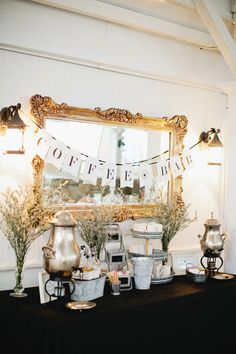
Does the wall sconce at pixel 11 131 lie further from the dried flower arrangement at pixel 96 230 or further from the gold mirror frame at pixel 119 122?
the dried flower arrangement at pixel 96 230

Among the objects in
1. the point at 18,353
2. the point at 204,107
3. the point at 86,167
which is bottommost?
the point at 18,353

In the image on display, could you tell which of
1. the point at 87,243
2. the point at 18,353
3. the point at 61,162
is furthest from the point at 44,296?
the point at 61,162

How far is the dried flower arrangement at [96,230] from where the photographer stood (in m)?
3.40

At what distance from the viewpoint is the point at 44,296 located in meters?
2.93

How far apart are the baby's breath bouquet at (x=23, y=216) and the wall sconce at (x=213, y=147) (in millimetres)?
1598

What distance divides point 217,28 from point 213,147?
39.0 inches

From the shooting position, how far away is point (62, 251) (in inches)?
114

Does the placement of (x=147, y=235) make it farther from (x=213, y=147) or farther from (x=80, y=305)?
(x=213, y=147)

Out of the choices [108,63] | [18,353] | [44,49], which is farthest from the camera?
[108,63]

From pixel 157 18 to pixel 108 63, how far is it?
0.58m

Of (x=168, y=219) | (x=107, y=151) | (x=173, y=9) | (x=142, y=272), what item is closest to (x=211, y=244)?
(x=168, y=219)

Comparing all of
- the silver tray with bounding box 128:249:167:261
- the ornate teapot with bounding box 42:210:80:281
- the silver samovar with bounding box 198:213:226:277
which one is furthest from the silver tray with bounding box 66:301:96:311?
the silver samovar with bounding box 198:213:226:277

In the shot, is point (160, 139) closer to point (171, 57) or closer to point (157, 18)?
point (171, 57)

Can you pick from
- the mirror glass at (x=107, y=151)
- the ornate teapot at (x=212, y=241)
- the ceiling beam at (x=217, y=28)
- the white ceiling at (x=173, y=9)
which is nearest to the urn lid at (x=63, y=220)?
the mirror glass at (x=107, y=151)
